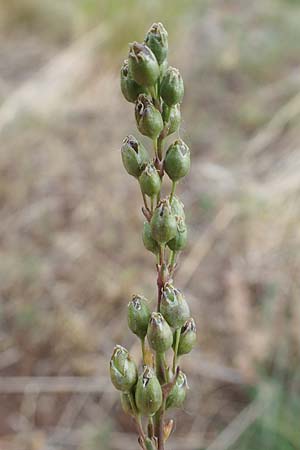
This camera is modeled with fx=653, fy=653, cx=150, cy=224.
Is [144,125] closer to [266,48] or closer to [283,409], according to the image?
[283,409]

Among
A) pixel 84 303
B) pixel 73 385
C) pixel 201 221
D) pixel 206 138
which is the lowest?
pixel 73 385

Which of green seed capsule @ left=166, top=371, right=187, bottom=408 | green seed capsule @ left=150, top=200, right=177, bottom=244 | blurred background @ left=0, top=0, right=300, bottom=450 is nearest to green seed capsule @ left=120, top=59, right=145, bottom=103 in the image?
green seed capsule @ left=150, top=200, right=177, bottom=244

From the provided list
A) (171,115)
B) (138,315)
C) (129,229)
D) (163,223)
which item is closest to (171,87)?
(171,115)

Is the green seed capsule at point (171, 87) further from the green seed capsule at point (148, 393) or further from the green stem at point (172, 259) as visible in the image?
the green seed capsule at point (148, 393)

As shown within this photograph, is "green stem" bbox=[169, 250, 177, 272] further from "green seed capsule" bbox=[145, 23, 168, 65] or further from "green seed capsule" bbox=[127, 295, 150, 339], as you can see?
"green seed capsule" bbox=[145, 23, 168, 65]

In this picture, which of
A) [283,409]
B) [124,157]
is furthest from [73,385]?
[124,157]

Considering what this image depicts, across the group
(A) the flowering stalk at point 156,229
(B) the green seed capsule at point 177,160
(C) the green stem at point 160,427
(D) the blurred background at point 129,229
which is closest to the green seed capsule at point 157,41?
(A) the flowering stalk at point 156,229

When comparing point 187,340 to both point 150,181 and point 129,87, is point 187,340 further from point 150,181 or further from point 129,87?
point 129,87
